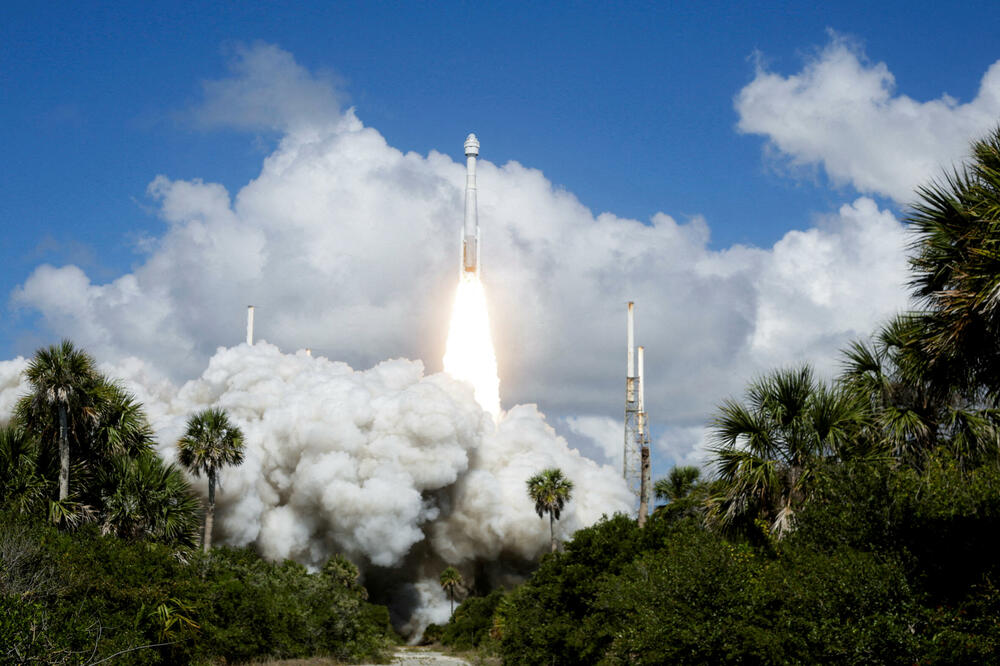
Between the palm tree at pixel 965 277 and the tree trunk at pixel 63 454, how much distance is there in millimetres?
23258

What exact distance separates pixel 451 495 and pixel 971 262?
77196 millimetres

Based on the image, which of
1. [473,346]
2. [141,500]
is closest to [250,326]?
[473,346]

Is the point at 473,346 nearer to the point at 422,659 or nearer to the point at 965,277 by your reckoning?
the point at 422,659

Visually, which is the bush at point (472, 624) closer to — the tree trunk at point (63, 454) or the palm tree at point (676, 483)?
the palm tree at point (676, 483)

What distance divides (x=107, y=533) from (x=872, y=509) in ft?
70.5

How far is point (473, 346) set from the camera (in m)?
85.2

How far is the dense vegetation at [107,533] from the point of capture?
2317 cm

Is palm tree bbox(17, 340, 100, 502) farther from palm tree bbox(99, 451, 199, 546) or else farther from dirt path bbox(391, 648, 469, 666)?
dirt path bbox(391, 648, 469, 666)

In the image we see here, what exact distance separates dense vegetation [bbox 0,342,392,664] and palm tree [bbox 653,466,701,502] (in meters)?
25.8

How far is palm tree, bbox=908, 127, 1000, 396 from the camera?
12.7 metres

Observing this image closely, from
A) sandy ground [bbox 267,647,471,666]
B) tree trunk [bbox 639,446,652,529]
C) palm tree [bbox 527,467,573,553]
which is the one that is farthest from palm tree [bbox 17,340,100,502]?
palm tree [bbox 527,467,573,553]

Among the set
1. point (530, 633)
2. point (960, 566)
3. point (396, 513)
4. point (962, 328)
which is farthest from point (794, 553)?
point (396, 513)

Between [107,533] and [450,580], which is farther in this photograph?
[450,580]

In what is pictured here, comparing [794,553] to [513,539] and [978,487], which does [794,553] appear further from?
[513,539]
